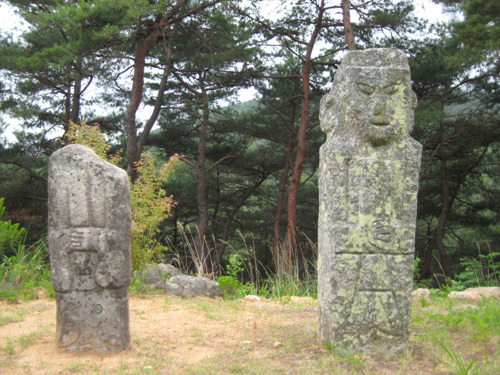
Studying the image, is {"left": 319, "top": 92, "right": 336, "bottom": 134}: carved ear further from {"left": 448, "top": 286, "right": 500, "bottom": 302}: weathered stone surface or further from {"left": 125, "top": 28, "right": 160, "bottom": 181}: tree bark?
{"left": 125, "top": 28, "right": 160, "bottom": 181}: tree bark

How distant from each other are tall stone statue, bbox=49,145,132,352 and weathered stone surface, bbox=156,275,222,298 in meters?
2.77

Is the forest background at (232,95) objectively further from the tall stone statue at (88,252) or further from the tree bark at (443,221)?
the tall stone statue at (88,252)

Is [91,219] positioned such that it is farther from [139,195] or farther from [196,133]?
[196,133]

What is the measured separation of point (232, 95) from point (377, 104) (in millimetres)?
11922

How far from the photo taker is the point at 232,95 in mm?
15750

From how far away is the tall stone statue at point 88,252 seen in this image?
13.2 feet

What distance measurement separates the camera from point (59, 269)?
13.3ft

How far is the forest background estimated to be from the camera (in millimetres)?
10516

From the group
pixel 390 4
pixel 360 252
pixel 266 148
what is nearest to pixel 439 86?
pixel 390 4

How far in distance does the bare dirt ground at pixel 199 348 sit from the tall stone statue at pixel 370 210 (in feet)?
0.88

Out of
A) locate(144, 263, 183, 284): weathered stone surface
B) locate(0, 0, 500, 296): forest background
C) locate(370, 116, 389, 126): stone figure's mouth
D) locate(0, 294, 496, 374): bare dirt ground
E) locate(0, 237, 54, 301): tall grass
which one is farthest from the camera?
locate(0, 0, 500, 296): forest background

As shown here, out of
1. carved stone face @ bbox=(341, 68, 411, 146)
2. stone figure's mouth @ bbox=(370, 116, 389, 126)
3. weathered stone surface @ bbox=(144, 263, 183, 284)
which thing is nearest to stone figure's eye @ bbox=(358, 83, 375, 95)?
carved stone face @ bbox=(341, 68, 411, 146)

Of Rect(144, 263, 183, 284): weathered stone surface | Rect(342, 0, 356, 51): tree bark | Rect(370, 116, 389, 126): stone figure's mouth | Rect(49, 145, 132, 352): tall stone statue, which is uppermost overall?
Rect(342, 0, 356, 51): tree bark

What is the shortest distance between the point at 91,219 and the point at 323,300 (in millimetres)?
2097
